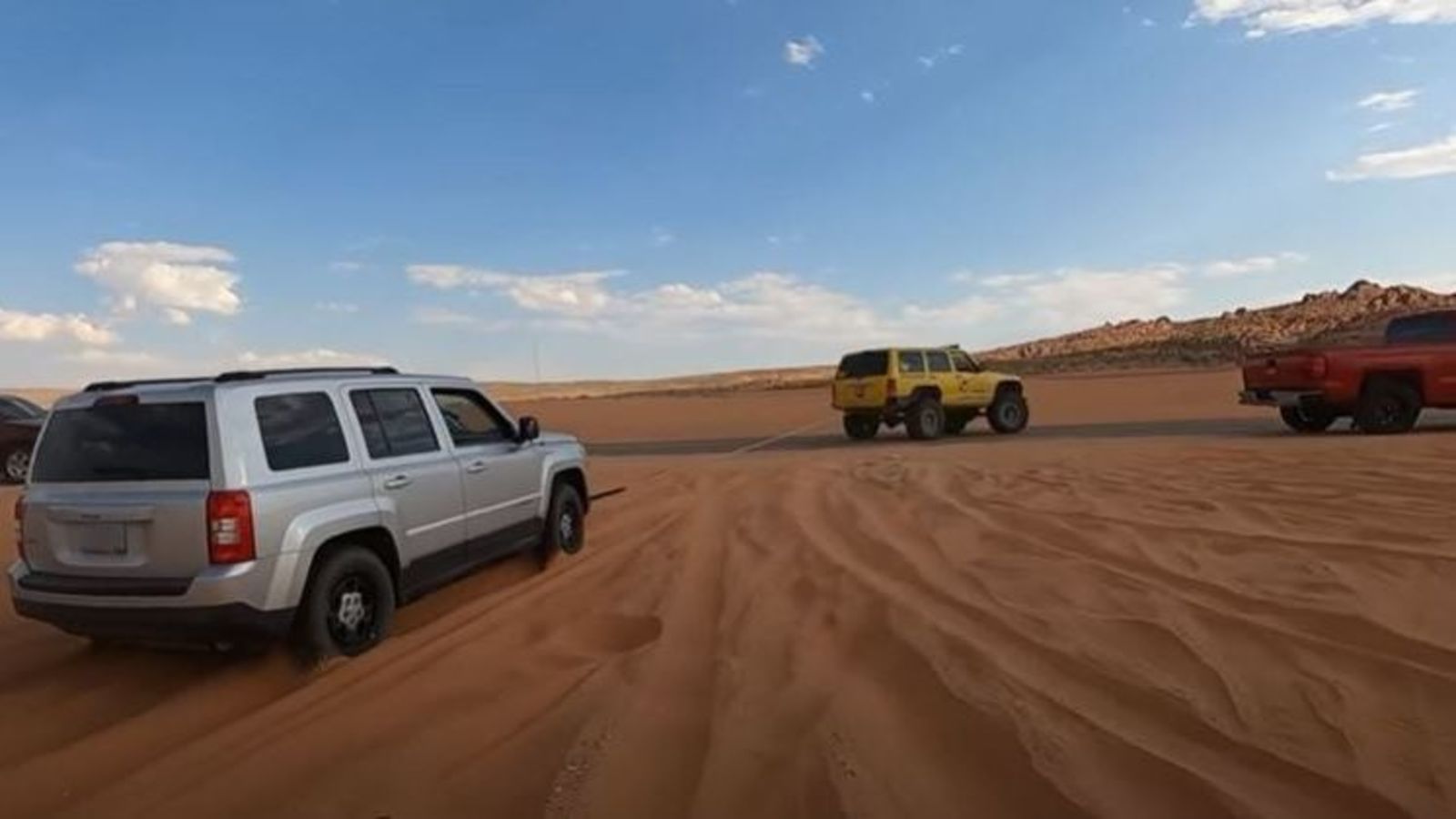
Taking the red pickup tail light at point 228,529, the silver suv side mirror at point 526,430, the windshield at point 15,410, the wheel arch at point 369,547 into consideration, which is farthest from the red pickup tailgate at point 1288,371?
the windshield at point 15,410

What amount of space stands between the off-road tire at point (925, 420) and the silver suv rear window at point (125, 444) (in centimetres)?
1790

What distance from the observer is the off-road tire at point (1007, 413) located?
24.2 m

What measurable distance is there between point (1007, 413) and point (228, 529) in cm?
2062

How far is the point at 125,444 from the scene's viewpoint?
6.00m

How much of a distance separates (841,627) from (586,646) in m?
1.47

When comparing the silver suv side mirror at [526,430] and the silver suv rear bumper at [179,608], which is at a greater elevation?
the silver suv side mirror at [526,430]

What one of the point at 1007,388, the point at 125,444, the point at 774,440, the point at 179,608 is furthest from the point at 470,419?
the point at 774,440

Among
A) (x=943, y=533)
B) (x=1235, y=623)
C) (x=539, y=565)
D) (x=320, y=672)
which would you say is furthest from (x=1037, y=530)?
(x=320, y=672)

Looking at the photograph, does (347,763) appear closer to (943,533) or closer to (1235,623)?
(1235,623)

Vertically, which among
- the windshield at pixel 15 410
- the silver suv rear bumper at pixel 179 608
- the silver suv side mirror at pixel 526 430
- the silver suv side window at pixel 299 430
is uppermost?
the windshield at pixel 15 410

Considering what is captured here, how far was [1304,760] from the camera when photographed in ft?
13.2

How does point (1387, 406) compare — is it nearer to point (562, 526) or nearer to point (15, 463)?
point (562, 526)

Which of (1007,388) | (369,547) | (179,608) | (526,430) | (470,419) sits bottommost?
(179,608)

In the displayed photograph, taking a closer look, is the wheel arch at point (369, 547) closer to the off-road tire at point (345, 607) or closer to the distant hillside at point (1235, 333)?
the off-road tire at point (345, 607)
